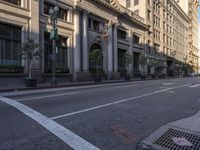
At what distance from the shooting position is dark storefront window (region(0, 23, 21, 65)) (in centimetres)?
2280

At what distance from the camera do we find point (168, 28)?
242 ft

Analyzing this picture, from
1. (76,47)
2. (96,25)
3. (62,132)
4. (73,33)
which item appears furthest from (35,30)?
(62,132)

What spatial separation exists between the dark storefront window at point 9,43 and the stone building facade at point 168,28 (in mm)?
37350

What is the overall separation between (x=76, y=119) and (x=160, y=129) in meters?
2.44

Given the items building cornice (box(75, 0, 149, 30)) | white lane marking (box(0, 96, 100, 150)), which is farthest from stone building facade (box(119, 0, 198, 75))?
white lane marking (box(0, 96, 100, 150))

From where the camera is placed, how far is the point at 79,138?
533 cm

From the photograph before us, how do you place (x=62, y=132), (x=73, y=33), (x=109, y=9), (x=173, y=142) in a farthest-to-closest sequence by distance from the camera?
(x=109, y=9), (x=73, y=33), (x=62, y=132), (x=173, y=142)

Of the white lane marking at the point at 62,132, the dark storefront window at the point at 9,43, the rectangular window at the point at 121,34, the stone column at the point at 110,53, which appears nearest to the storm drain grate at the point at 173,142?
the white lane marking at the point at 62,132

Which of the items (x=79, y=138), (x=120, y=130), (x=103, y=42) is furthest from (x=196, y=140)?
(x=103, y=42)

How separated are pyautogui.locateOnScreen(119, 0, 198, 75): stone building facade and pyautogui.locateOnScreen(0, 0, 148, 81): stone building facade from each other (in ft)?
30.6

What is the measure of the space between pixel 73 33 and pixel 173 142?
88.6 feet

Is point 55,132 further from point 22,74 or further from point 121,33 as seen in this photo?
point 121,33

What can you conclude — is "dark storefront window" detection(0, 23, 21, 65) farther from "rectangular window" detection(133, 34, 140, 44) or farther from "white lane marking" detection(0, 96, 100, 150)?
"rectangular window" detection(133, 34, 140, 44)

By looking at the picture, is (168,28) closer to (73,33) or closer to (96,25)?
(96,25)
